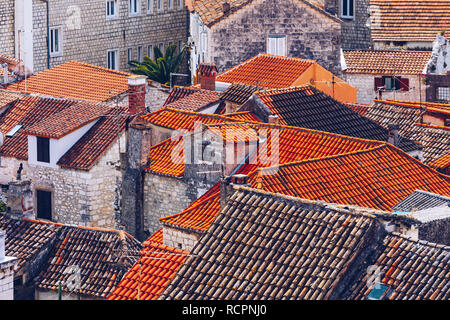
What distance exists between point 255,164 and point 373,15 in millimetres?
26665

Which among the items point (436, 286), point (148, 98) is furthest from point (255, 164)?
point (148, 98)

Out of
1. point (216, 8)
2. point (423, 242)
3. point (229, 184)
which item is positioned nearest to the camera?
point (423, 242)

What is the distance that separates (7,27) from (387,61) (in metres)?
A: 16.3

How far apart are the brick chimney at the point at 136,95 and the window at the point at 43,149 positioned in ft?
9.69

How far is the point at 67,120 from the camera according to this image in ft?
136

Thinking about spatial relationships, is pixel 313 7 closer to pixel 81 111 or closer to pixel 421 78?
pixel 421 78

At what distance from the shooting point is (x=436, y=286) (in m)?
22.7

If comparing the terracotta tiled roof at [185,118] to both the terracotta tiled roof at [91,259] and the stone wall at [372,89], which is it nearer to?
the terracotta tiled roof at [91,259]

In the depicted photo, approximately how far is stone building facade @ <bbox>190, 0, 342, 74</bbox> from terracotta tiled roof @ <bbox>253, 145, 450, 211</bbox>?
1731cm

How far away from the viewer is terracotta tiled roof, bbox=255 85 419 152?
39031 millimetres

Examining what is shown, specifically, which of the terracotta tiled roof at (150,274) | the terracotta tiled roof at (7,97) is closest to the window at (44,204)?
the terracotta tiled roof at (7,97)

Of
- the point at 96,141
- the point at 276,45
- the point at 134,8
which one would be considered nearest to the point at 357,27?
the point at 276,45

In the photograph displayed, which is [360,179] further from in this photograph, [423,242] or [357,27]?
[357,27]

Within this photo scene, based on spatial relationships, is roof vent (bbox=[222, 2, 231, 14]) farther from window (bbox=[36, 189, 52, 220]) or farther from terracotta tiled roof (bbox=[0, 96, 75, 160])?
window (bbox=[36, 189, 52, 220])
